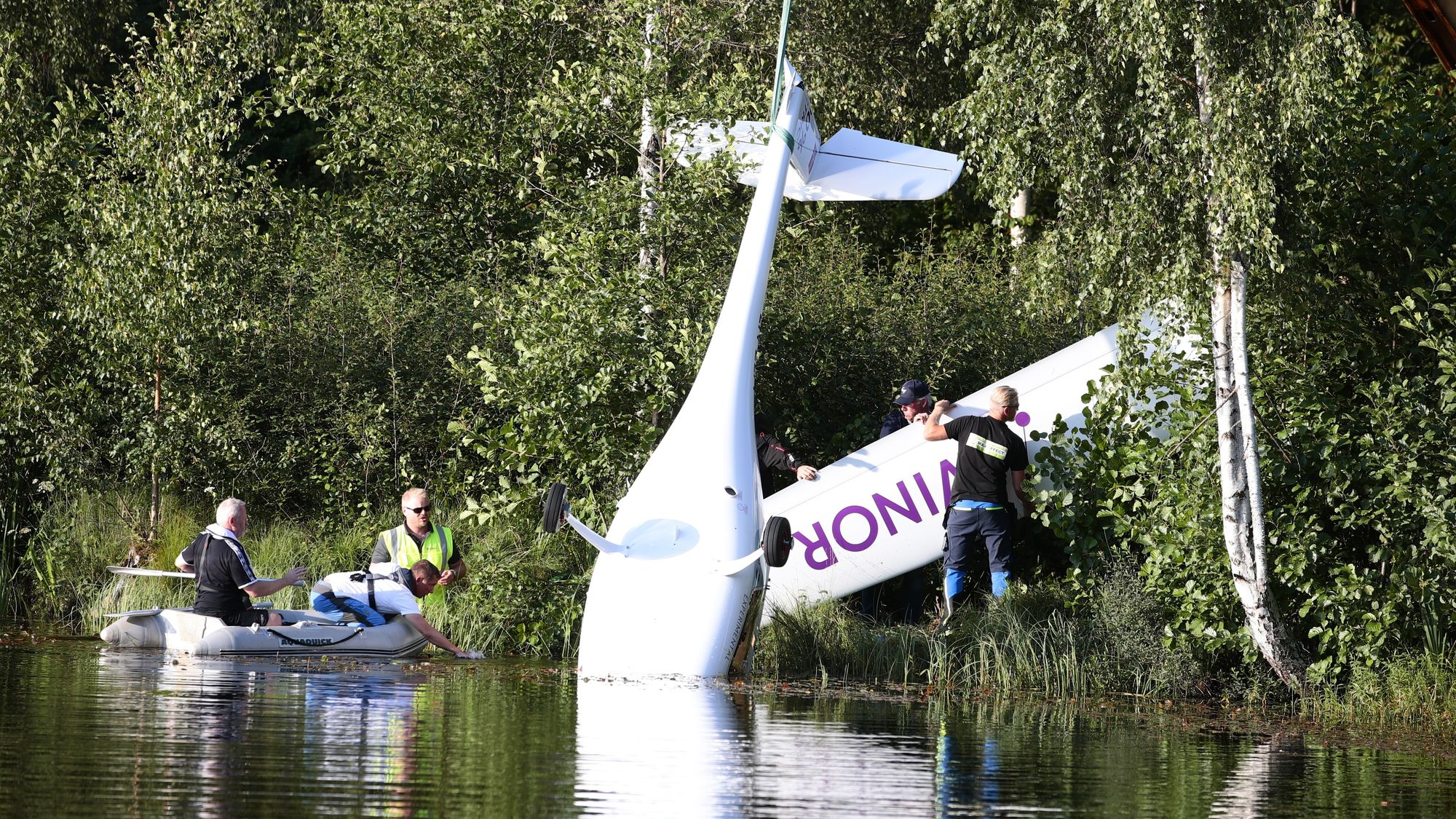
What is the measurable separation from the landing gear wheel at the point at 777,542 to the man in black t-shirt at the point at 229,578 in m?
4.20

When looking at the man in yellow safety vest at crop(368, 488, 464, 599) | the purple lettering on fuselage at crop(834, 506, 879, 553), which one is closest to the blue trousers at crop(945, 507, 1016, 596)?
the purple lettering on fuselage at crop(834, 506, 879, 553)

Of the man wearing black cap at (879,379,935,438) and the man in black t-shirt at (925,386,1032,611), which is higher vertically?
the man wearing black cap at (879,379,935,438)

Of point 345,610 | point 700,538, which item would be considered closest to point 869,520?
point 700,538

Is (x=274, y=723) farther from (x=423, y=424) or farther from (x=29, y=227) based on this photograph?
(x=29, y=227)

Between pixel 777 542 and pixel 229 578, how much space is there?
15.7 ft

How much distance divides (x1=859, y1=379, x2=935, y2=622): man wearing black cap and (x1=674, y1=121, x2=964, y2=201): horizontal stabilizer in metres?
1.65

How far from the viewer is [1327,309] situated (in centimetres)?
1234

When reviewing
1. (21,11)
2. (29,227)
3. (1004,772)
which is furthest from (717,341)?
(21,11)


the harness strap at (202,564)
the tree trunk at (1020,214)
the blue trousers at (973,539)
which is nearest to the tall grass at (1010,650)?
the blue trousers at (973,539)

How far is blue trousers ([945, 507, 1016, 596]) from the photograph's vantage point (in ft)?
44.7

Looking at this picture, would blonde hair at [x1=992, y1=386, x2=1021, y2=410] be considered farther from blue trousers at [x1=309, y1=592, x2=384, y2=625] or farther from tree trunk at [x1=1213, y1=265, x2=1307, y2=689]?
blue trousers at [x1=309, y1=592, x2=384, y2=625]

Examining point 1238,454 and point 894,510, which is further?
point 894,510

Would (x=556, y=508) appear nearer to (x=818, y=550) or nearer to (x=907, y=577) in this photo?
(x=818, y=550)

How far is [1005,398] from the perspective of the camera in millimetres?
13773
